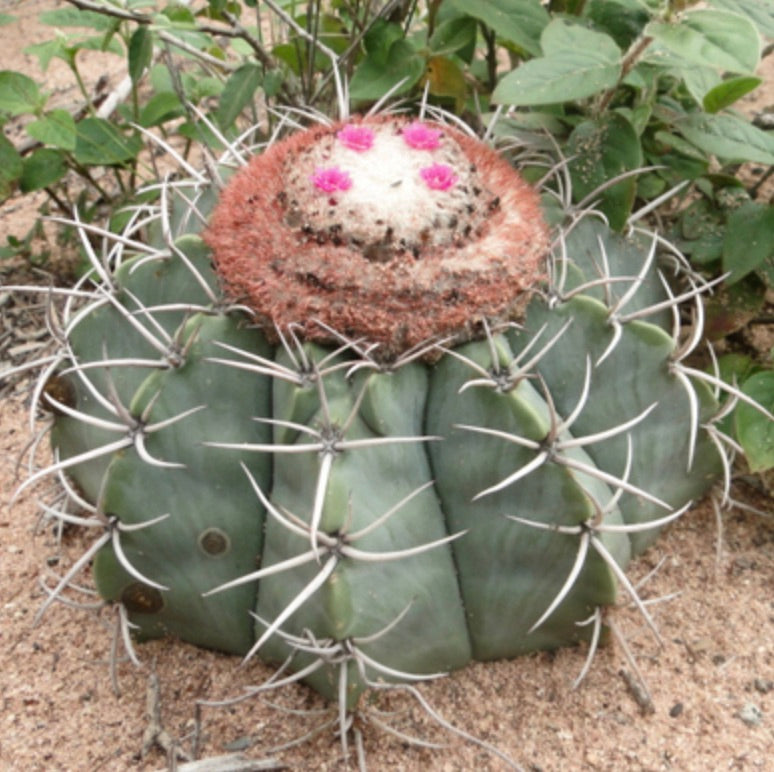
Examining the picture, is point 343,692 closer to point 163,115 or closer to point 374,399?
point 374,399

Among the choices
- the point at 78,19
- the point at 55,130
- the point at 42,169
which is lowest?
the point at 42,169

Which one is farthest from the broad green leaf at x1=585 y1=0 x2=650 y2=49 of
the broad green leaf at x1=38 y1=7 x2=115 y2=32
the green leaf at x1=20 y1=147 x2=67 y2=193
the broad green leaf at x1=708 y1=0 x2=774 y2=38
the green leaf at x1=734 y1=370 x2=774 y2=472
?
the green leaf at x1=20 y1=147 x2=67 y2=193

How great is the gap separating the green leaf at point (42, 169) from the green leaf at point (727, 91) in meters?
1.47

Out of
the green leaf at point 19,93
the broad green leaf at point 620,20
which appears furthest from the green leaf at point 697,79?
the green leaf at point 19,93

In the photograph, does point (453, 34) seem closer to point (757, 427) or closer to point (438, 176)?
point (438, 176)

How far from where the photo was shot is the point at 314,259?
1600mm

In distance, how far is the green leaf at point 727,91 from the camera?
6.33ft

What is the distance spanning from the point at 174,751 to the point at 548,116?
4.20 feet

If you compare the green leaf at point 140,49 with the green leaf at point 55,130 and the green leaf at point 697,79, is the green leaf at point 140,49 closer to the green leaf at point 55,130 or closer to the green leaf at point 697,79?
the green leaf at point 55,130

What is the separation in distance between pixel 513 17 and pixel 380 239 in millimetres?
741

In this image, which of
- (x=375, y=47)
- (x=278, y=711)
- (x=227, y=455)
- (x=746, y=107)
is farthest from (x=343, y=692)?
(x=746, y=107)

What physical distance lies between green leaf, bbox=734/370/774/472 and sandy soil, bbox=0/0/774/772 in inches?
6.0

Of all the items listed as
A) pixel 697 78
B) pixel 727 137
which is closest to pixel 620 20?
pixel 697 78

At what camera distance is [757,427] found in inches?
76.0
